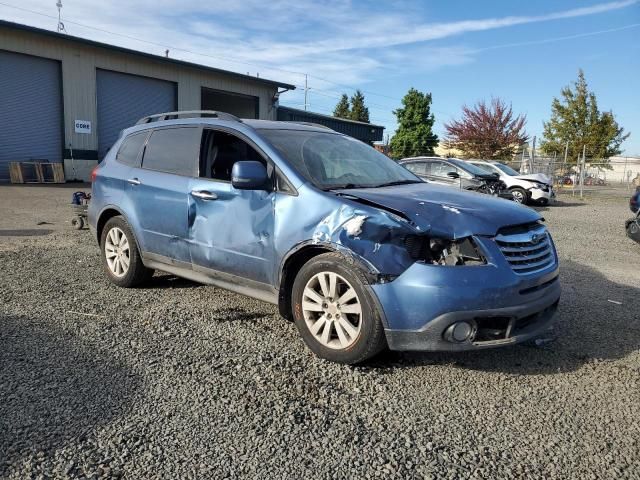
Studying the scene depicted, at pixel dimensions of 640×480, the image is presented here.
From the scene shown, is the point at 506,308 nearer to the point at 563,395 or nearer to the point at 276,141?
the point at 563,395

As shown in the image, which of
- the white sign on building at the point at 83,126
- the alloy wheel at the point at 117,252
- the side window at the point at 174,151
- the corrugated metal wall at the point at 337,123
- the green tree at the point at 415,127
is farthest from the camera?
the green tree at the point at 415,127

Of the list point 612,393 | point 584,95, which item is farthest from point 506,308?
point 584,95

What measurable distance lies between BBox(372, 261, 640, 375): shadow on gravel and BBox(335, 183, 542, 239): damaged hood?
99 centimetres

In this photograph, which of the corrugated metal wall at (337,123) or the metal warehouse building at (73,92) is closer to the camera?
the metal warehouse building at (73,92)

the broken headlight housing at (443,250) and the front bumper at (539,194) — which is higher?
the broken headlight housing at (443,250)

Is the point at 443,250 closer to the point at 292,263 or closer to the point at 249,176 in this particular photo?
the point at 292,263

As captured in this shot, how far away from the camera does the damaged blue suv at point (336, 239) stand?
3225mm

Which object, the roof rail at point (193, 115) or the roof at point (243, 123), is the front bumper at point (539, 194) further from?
the roof rail at point (193, 115)

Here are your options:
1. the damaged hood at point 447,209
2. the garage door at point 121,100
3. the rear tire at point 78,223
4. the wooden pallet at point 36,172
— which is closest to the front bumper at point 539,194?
the rear tire at point 78,223

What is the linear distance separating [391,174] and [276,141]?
3.70 feet

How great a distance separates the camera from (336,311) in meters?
3.49

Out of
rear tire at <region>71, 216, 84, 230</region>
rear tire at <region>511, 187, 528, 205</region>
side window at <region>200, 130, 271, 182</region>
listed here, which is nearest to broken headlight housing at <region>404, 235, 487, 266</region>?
side window at <region>200, 130, 271, 182</region>

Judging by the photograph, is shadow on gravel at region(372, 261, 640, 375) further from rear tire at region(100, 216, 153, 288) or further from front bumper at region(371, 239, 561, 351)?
rear tire at region(100, 216, 153, 288)

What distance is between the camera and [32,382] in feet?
Result: 10.4
